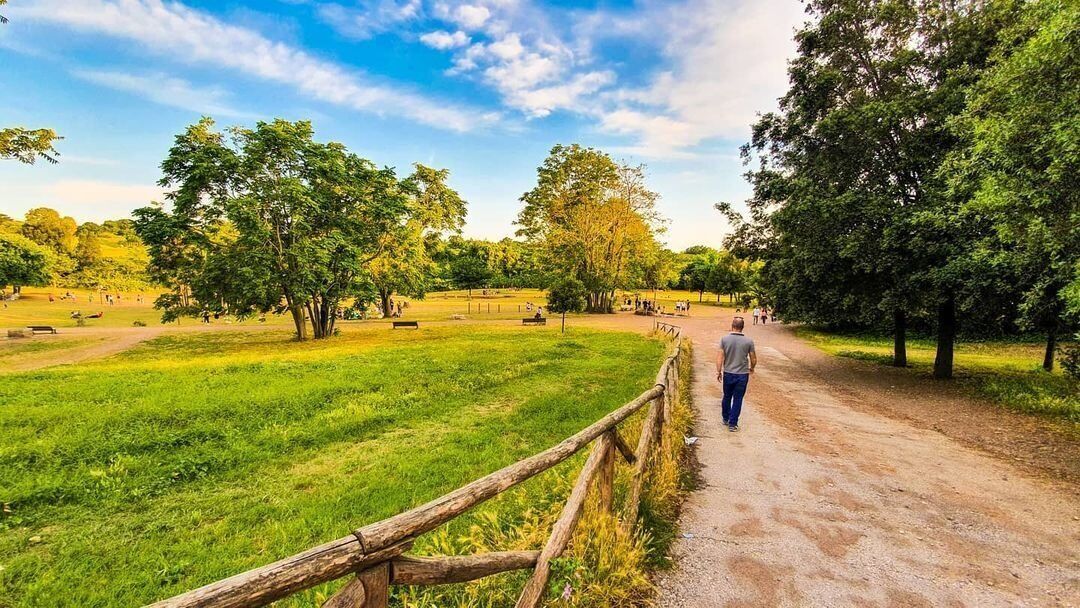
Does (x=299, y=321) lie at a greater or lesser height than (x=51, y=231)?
lesser

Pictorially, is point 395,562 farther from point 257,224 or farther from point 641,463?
point 257,224

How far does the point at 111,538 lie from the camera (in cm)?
507

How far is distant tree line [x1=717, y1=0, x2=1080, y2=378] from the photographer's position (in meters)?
7.15

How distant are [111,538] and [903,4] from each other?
2173 centimetres

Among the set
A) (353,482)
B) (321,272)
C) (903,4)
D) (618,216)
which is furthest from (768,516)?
(618,216)

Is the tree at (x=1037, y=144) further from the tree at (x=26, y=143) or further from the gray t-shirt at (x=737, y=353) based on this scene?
the tree at (x=26, y=143)

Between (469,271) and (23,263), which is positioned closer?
(23,263)

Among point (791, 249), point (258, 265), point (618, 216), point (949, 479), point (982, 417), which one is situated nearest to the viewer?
point (949, 479)

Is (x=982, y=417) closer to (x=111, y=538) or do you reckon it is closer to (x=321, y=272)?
(x=111, y=538)

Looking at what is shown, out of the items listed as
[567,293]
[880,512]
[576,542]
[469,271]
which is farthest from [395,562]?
[469,271]

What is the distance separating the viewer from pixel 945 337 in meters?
14.5

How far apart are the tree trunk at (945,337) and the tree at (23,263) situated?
6305cm

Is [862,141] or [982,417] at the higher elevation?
[862,141]

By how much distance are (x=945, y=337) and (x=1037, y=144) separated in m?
9.84
